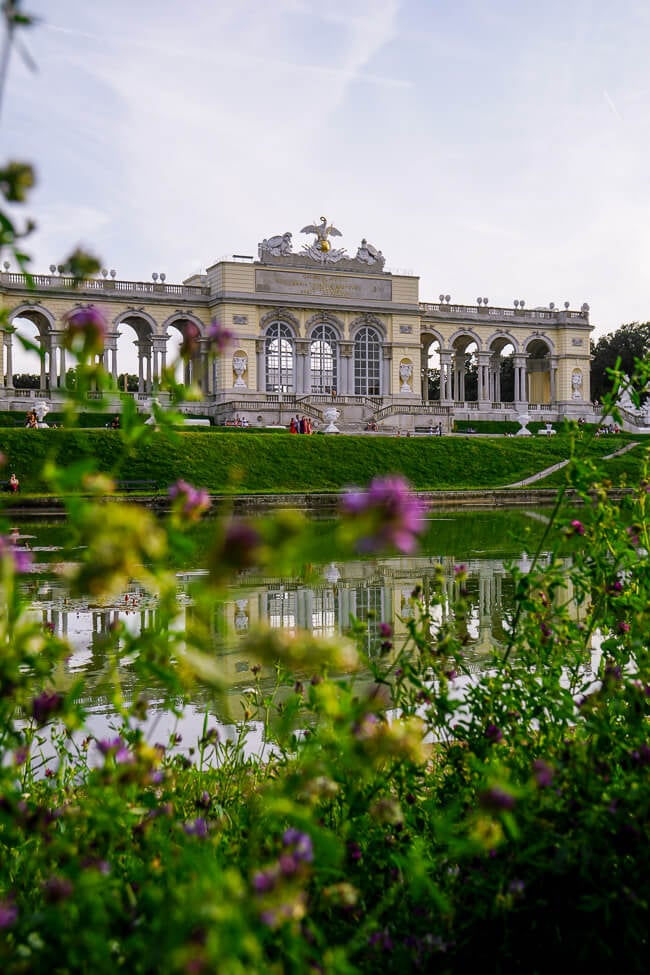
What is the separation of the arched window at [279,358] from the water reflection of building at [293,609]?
34087 mm

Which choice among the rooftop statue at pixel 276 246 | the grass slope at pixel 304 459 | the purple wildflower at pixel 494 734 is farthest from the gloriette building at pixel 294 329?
the purple wildflower at pixel 494 734

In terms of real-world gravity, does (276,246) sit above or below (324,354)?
above

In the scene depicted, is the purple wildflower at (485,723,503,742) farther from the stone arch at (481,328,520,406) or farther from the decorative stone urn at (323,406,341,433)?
the stone arch at (481,328,520,406)

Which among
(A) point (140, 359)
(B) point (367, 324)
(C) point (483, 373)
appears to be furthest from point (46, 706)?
(C) point (483, 373)

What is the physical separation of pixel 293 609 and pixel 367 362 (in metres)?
39.2

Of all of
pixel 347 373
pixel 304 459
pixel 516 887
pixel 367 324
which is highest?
pixel 367 324

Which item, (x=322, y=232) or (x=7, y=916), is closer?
(x=7, y=916)

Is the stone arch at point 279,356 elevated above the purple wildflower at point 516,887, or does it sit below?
above

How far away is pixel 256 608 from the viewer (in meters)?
8.27

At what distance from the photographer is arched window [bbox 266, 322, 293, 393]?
4466 centimetres

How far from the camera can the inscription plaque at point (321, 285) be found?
44.1 m

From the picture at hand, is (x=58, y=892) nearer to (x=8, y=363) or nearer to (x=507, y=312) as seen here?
(x=8, y=363)

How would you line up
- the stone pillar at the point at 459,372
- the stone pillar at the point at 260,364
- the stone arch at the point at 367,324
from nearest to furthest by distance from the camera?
the stone pillar at the point at 260,364 < the stone arch at the point at 367,324 < the stone pillar at the point at 459,372

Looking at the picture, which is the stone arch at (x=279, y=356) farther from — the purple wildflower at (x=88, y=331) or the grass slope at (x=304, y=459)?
the purple wildflower at (x=88, y=331)
